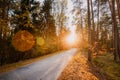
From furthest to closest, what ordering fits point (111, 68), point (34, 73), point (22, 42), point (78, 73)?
point (22, 42) < point (111, 68) < point (78, 73) < point (34, 73)

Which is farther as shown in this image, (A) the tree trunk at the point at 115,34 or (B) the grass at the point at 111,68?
(A) the tree trunk at the point at 115,34

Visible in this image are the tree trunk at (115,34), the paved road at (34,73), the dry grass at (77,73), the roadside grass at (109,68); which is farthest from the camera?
the tree trunk at (115,34)

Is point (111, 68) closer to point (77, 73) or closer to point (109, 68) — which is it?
point (109, 68)

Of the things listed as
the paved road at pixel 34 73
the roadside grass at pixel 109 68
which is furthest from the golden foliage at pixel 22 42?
the roadside grass at pixel 109 68

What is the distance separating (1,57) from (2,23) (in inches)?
154

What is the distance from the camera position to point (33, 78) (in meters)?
9.75

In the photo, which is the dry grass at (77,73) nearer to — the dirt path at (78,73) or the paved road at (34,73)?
the dirt path at (78,73)

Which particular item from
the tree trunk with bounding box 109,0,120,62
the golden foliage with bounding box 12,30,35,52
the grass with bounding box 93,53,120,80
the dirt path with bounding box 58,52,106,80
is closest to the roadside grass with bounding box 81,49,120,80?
the grass with bounding box 93,53,120,80

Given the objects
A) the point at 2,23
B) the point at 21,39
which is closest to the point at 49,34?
the point at 21,39

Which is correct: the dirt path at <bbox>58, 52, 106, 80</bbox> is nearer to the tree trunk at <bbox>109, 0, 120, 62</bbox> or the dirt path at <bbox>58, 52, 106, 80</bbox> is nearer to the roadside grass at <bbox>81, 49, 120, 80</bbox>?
the roadside grass at <bbox>81, 49, 120, 80</bbox>

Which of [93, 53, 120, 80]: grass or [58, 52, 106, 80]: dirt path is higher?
[58, 52, 106, 80]: dirt path

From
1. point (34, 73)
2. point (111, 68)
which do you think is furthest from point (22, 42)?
point (111, 68)

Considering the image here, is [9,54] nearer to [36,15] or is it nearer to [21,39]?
[21,39]

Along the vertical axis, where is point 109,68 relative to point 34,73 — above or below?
below
